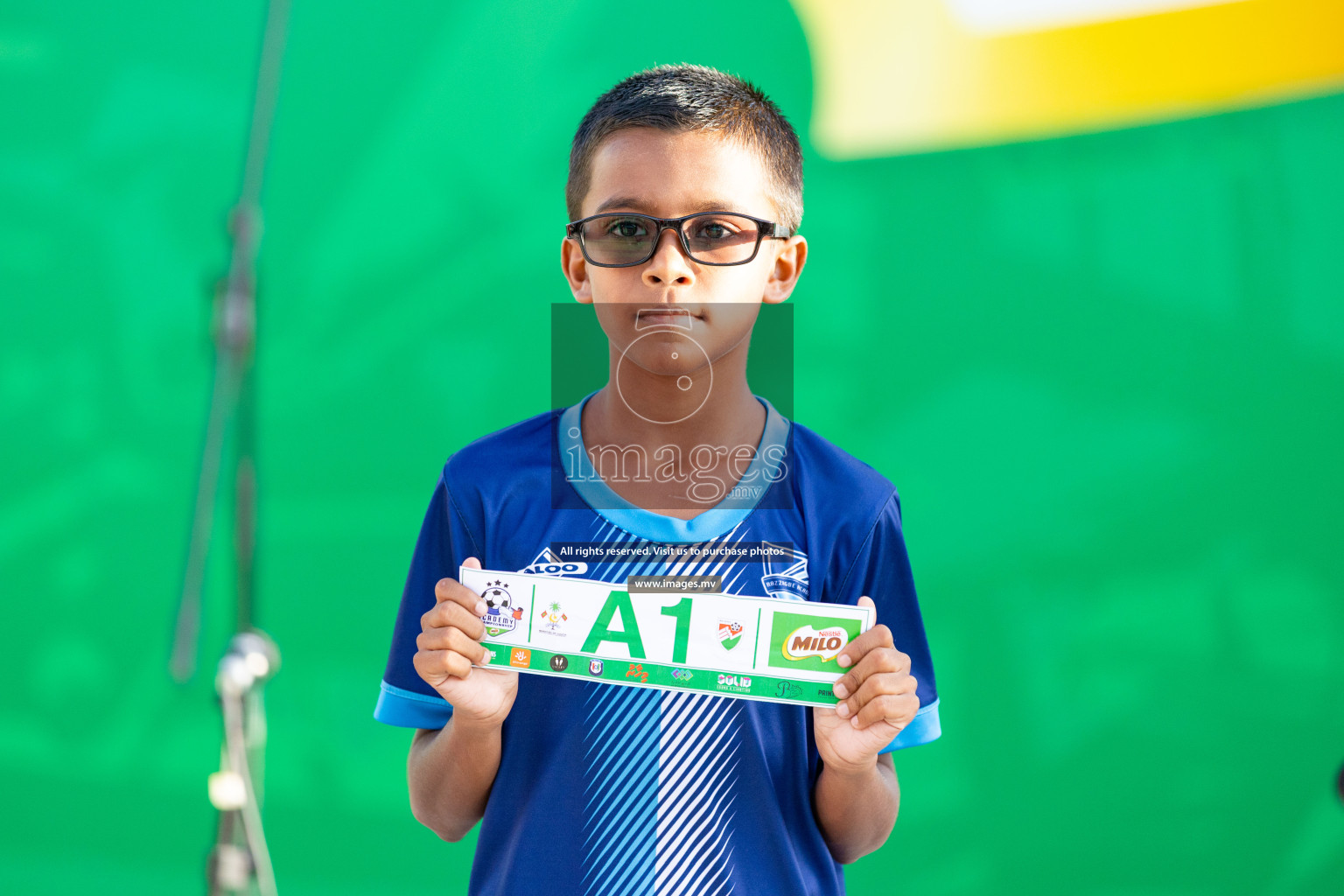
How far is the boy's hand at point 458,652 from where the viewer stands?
88cm

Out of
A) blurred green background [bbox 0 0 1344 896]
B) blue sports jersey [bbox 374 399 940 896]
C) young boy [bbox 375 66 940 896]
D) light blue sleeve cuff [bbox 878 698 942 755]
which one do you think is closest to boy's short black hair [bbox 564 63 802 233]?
young boy [bbox 375 66 940 896]

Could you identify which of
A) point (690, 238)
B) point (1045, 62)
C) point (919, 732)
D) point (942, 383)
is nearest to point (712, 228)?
point (690, 238)

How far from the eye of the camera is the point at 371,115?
1854 millimetres

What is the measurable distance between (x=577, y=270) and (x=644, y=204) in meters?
0.11

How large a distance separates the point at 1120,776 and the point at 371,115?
1.79 m

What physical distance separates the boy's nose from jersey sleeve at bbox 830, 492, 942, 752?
307 mm

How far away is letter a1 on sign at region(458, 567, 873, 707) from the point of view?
896 mm

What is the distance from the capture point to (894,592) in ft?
3.36

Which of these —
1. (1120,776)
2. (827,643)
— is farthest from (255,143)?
(1120,776)

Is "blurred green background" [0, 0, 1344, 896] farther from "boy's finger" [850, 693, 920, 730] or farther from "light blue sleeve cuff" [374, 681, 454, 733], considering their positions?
"boy's finger" [850, 693, 920, 730]

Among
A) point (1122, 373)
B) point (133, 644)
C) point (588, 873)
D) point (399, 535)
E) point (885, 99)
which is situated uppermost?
point (885, 99)

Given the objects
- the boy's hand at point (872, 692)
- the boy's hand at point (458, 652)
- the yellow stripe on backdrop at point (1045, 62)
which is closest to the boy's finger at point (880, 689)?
the boy's hand at point (872, 692)

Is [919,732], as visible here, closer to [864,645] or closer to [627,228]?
[864,645]

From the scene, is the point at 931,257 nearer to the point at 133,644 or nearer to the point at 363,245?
the point at 363,245
